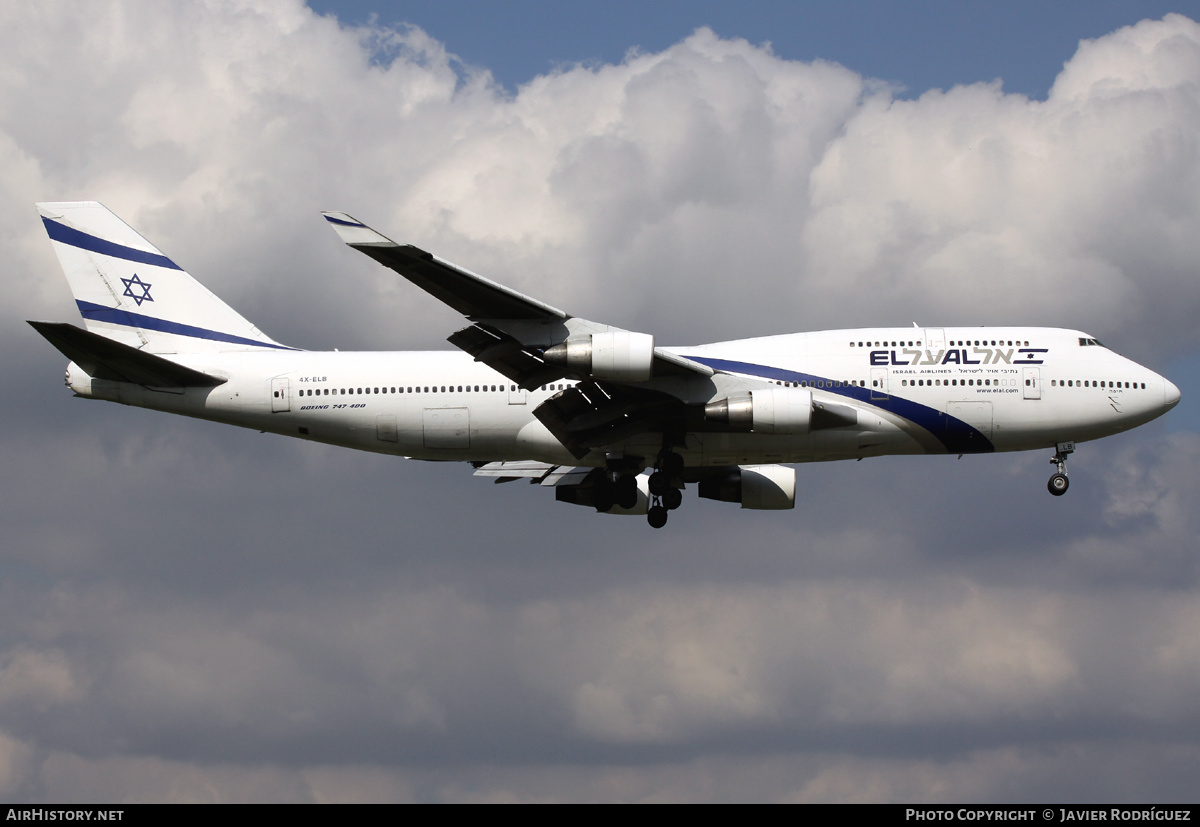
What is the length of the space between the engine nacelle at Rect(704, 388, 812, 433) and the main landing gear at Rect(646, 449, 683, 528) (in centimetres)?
296

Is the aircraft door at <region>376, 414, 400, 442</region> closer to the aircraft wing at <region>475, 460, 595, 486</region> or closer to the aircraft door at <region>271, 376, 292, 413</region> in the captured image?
the aircraft door at <region>271, 376, 292, 413</region>

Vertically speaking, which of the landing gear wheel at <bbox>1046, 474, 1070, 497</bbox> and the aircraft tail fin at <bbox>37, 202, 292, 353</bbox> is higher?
the aircraft tail fin at <bbox>37, 202, 292, 353</bbox>

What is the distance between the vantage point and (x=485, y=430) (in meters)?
43.0

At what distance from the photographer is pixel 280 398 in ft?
143

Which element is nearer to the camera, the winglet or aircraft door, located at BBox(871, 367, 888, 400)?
the winglet

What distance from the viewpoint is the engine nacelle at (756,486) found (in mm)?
48688

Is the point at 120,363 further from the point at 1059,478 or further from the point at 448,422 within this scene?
the point at 1059,478

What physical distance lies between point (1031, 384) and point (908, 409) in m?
4.16

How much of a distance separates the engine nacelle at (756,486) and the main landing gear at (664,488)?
4.03 metres

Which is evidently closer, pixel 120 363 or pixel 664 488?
pixel 120 363

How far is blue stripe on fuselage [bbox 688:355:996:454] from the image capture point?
1631 inches

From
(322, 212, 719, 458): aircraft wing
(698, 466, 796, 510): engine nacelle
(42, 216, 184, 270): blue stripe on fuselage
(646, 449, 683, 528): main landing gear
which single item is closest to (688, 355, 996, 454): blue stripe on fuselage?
(322, 212, 719, 458): aircraft wing

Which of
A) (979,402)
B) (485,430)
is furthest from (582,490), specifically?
(979,402)

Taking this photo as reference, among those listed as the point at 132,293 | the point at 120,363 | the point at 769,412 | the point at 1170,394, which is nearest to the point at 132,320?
the point at 132,293
